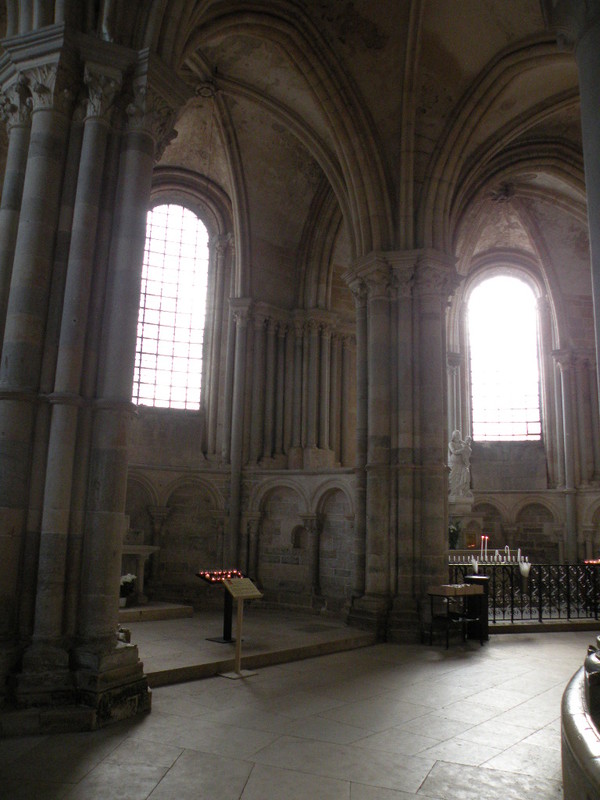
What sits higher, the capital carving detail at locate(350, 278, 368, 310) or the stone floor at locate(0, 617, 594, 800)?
the capital carving detail at locate(350, 278, 368, 310)

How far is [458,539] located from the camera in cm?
1695

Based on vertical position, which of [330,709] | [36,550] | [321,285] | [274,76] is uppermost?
[274,76]

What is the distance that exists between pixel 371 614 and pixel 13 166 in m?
8.43

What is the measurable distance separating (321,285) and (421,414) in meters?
6.29

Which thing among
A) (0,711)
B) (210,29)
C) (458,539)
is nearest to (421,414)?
(458,539)

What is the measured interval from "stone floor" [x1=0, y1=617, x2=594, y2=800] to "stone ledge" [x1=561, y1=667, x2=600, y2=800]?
1.13m

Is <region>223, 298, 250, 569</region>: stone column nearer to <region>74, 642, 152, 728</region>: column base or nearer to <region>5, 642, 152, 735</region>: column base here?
<region>74, 642, 152, 728</region>: column base

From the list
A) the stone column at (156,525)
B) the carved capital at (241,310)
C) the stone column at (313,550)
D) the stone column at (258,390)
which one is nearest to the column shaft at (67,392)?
the stone column at (313,550)

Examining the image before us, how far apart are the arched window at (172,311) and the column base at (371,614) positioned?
7.03 metres

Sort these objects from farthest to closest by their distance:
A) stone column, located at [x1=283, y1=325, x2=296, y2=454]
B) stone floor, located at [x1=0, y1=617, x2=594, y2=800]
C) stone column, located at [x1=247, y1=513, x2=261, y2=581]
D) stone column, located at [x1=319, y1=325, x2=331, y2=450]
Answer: stone column, located at [x1=319, y1=325, x2=331, y2=450] → stone column, located at [x1=283, y1=325, x2=296, y2=454] → stone column, located at [x1=247, y1=513, x2=261, y2=581] → stone floor, located at [x1=0, y1=617, x2=594, y2=800]

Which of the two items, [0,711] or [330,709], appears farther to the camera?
[330,709]

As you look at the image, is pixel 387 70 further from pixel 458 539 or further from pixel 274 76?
pixel 458 539

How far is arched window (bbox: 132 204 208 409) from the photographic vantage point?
16672 millimetres

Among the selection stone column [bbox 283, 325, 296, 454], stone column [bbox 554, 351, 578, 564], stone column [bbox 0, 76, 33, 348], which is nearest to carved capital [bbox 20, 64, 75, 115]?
stone column [bbox 0, 76, 33, 348]
